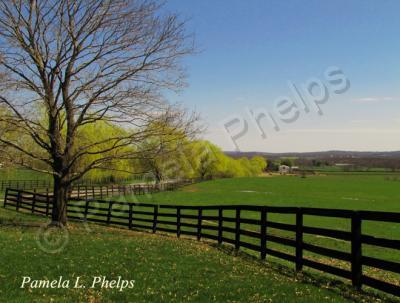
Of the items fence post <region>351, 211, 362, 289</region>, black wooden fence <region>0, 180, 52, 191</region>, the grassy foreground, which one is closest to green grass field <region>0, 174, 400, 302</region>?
the grassy foreground

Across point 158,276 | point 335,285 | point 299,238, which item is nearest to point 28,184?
point 158,276

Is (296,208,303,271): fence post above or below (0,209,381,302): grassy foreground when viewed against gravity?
above

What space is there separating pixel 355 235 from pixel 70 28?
13532mm

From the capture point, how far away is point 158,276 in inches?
315

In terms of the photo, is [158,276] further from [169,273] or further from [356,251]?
[356,251]

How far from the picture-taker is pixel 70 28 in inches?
647

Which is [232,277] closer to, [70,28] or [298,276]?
[298,276]

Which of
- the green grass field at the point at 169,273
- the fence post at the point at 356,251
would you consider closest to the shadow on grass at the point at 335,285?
the green grass field at the point at 169,273

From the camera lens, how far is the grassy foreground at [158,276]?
21.9ft

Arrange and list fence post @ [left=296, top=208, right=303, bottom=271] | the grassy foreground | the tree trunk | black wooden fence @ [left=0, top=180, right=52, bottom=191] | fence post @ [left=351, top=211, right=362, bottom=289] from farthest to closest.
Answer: black wooden fence @ [left=0, top=180, right=52, bottom=191]
the tree trunk
fence post @ [left=296, top=208, right=303, bottom=271]
fence post @ [left=351, top=211, right=362, bottom=289]
the grassy foreground

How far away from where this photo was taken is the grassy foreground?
6.66 meters

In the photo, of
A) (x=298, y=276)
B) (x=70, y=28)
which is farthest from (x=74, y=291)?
(x=70, y=28)

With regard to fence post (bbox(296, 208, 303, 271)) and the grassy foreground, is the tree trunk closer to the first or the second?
the grassy foreground

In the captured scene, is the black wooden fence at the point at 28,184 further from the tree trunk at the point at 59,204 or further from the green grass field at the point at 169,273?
the green grass field at the point at 169,273
